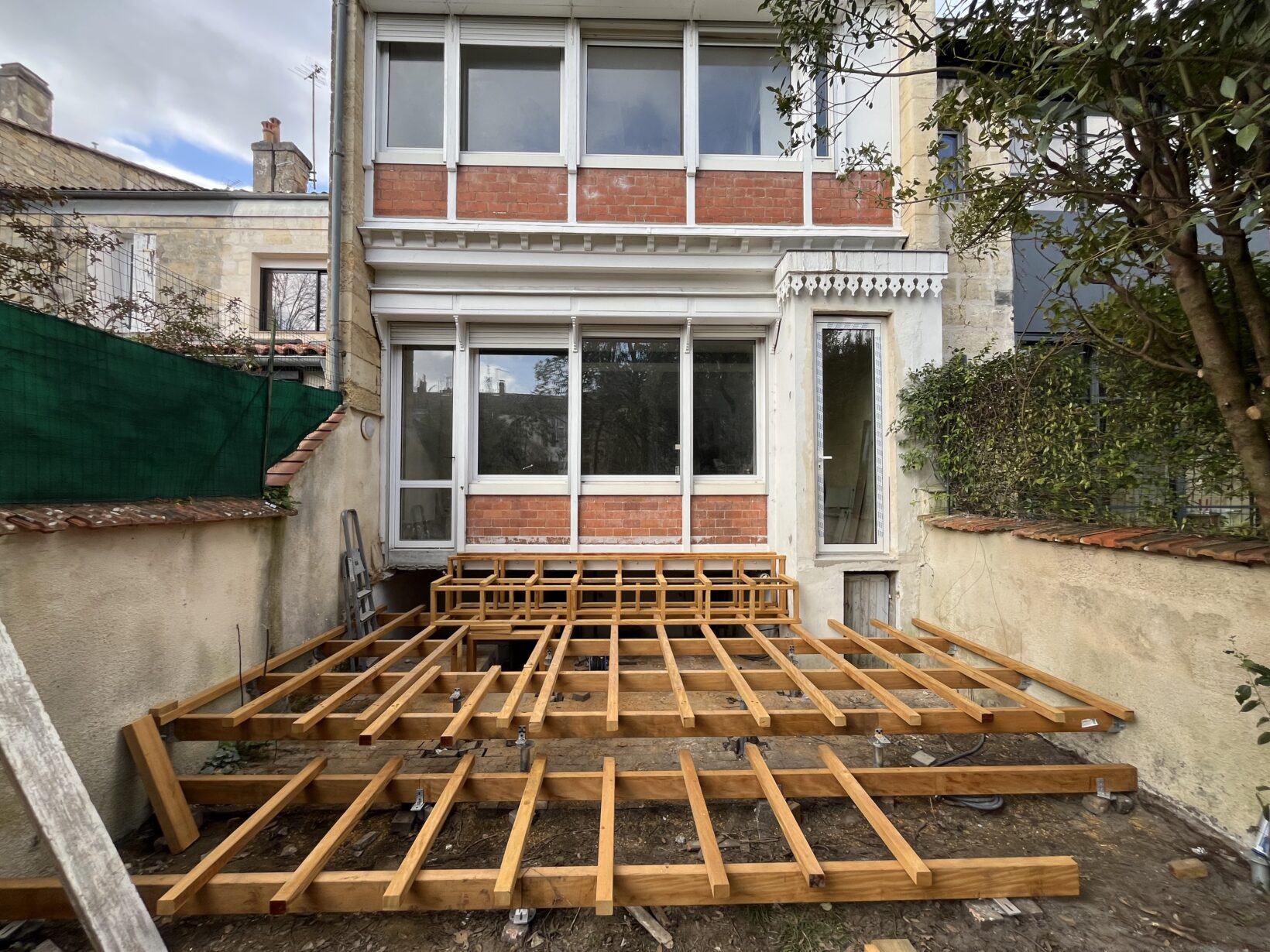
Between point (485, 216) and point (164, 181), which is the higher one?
point (164, 181)

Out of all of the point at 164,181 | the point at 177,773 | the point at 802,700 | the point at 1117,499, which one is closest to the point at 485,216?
the point at 177,773

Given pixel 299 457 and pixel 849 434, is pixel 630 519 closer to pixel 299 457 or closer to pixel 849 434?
pixel 849 434

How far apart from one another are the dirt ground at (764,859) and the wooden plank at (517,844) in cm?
32

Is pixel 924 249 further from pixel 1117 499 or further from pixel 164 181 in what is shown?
pixel 164 181

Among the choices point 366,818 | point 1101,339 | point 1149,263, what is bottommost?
point 366,818

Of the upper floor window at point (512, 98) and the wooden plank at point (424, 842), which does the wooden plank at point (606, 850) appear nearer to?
the wooden plank at point (424, 842)

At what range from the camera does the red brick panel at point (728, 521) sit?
6051 mm

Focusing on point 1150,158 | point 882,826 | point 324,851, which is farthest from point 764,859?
point 1150,158

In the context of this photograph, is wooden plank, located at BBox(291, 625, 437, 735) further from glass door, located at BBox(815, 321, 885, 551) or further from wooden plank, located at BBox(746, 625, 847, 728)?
glass door, located at BBox(815, 321, 885, 551)

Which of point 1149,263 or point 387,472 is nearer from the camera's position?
point 1149,263

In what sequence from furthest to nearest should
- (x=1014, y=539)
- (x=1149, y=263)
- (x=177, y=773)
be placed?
(x=1014, y=539)
(x=177, y=773)
(x=1149, y=263)

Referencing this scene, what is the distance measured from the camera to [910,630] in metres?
5.26

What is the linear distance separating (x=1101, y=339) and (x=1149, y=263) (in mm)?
500

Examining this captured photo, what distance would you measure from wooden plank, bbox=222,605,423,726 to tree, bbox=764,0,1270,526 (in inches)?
194
